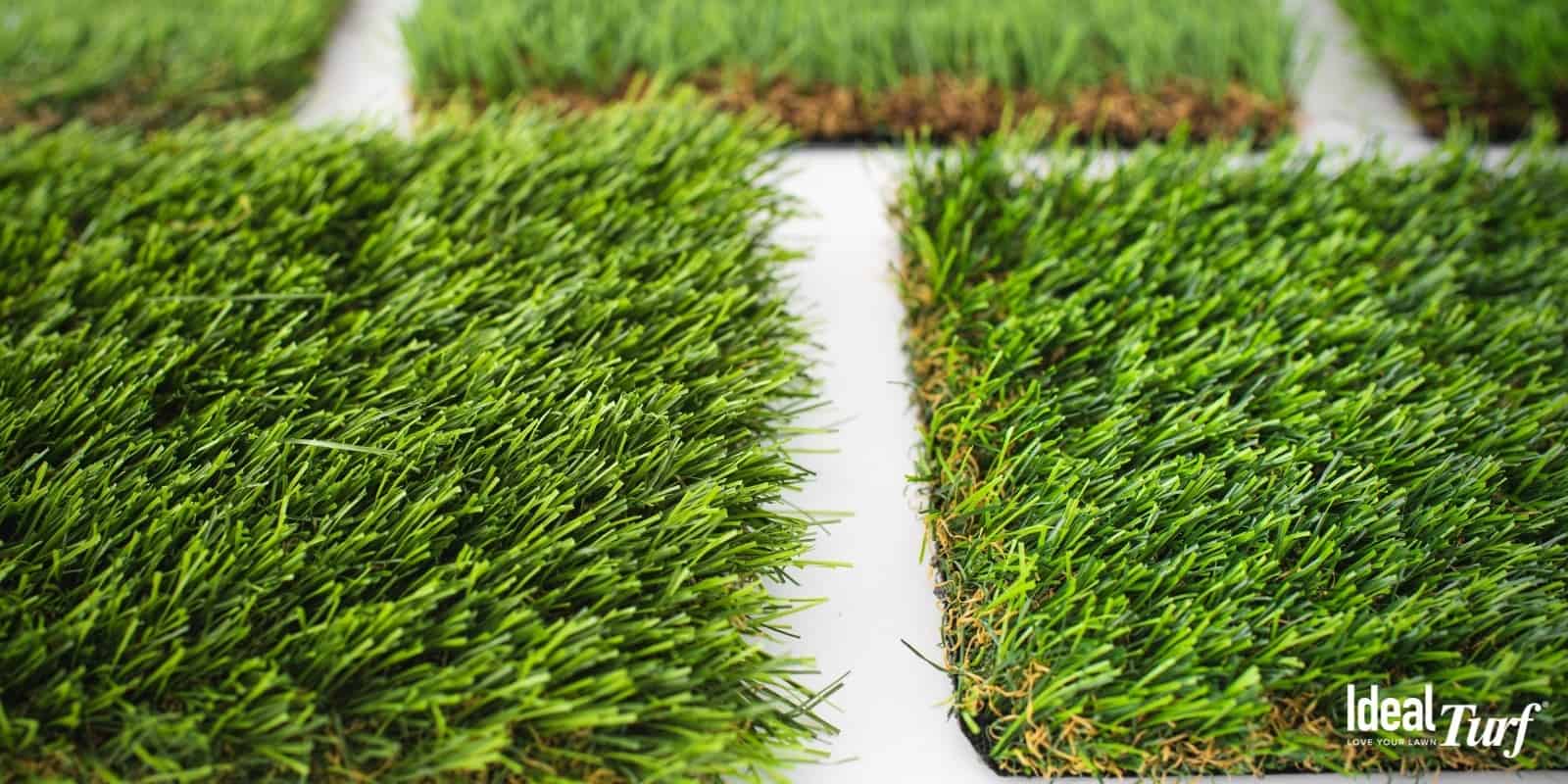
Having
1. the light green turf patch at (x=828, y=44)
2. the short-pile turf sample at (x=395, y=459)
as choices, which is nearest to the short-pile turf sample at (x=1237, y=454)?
the short-pile turf sample at (x=395, y=459)

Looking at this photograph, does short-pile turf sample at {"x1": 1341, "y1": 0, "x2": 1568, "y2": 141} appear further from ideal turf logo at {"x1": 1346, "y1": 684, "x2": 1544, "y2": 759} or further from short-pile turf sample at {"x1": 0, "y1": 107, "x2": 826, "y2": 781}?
short-pile turf sample at {"x1": 0, "y1": 107, "x2": 826, "y2": 781}

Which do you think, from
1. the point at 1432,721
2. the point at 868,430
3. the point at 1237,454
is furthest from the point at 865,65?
the point at 1432,721

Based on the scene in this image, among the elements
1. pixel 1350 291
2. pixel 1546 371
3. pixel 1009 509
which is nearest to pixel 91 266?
pixel 1009 509

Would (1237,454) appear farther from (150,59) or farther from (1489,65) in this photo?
(150,59)

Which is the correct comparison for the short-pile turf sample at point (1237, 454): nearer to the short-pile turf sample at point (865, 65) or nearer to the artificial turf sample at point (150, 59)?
the short-pile turf sample at point (865, 65)

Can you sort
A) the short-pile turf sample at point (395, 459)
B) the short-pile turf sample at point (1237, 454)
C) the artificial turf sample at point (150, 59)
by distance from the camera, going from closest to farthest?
the short-pile turf sample at point (395, 459)
the short-pile turf sample at point (1237, 454)
the artificial turf sample at point (150, 59)

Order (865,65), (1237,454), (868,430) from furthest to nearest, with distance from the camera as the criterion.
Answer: (865,65)
(868,430)
(1237,454)

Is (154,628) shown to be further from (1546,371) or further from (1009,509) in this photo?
(1546,371)
